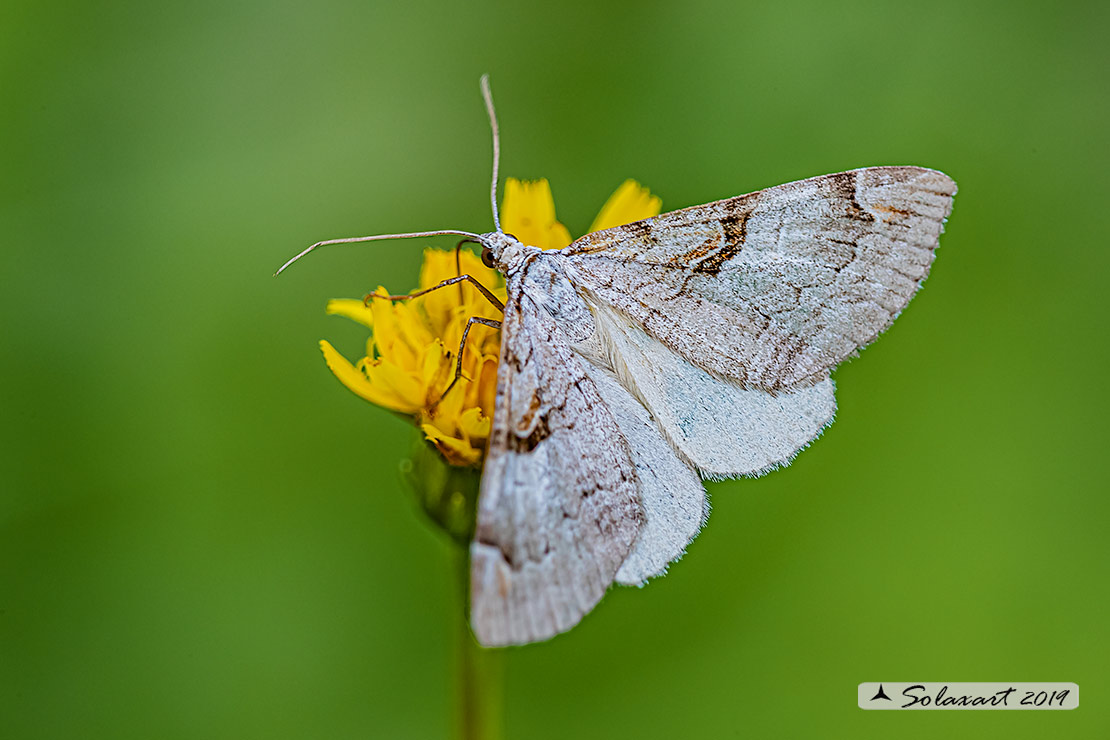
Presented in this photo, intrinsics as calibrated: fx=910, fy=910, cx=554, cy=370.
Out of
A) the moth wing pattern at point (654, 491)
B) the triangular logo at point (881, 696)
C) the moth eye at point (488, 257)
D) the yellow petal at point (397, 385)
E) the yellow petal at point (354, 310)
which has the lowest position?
the triangular logo at point (881, 696)

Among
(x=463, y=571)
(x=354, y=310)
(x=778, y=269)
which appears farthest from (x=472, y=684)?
(x=778, y=269)

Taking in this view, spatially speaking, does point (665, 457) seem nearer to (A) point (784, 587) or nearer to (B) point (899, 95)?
(A) point (784, 587)

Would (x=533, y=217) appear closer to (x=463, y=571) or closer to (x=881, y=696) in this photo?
(x=463, y=571)

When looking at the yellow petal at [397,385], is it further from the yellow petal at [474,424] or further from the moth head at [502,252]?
the moth head at [502,252]

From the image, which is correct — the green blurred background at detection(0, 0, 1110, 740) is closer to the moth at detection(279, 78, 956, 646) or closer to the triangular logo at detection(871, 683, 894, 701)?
the triangular logo at detection(871, 683, 894, 701)

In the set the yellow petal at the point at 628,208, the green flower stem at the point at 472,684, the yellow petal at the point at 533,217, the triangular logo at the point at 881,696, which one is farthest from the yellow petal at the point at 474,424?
the triangular logo at the point at 881,696

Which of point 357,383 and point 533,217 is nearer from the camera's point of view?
point 357,383
